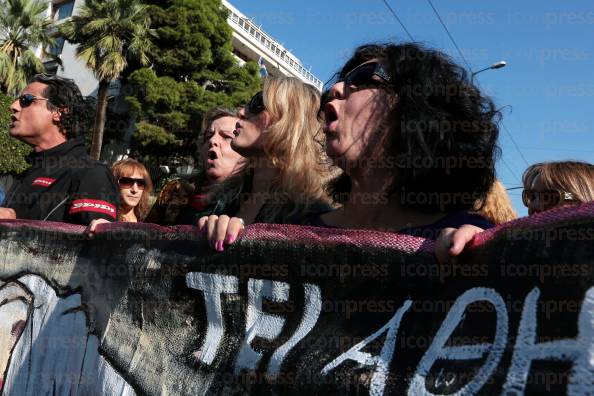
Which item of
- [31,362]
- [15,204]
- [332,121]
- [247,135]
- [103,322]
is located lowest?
[31,362]

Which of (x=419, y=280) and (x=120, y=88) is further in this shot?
(x=120, y=88)

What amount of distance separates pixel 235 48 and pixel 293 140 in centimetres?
3331

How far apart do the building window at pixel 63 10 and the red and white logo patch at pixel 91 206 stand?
35565 millimetres

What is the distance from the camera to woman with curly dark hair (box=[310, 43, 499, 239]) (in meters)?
1.60

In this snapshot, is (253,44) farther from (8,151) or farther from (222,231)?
(222,231)

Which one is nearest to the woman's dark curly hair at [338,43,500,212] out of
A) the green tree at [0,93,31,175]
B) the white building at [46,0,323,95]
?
the green tree at [0,93,31,175]

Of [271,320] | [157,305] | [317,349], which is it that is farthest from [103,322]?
[317,349]

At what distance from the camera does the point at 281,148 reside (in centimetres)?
257

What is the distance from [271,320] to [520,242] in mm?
696

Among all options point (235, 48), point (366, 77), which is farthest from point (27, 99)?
point (235, 48)

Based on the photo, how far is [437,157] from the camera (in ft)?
5.29

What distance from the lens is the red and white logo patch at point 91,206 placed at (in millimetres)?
2557

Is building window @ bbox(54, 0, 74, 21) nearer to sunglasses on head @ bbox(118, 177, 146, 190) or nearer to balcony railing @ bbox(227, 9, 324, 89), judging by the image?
balcony railing @ bbox(227, 9, 324, 89)

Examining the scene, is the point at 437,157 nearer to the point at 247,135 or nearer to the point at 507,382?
the point at 507,382
